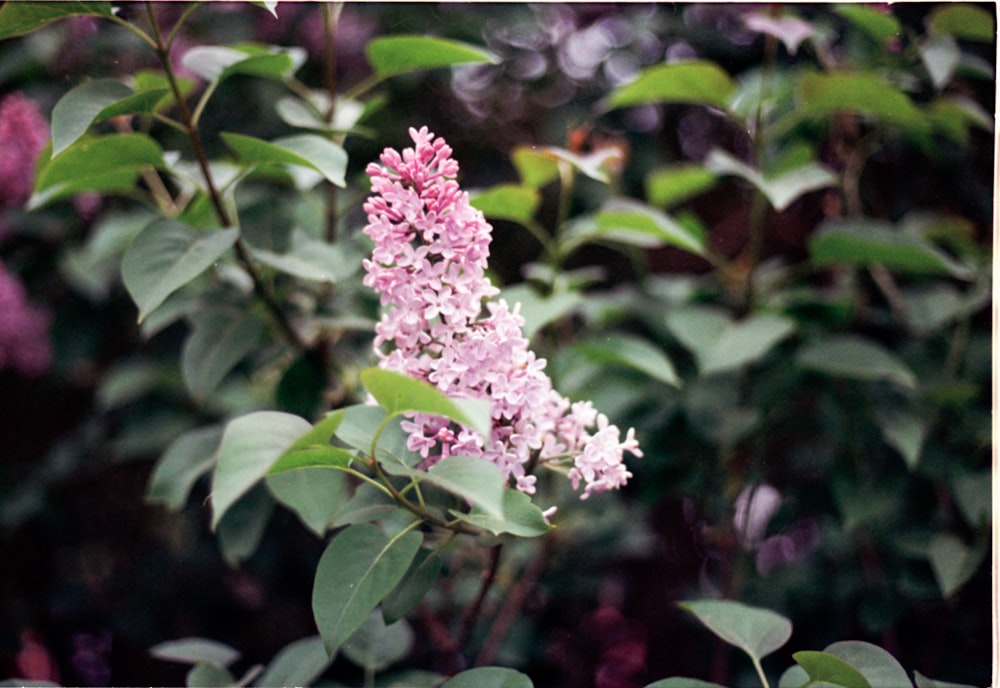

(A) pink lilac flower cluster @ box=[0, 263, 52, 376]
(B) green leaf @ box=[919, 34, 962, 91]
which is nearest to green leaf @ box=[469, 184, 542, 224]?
(B) green leaf @ box=[919, 34, 962, 91]

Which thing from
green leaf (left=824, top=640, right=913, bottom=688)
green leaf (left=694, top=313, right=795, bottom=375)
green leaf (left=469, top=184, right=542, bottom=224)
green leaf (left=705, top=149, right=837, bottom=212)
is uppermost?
green leaf (left=705, top=149, right=837, bottom=212)

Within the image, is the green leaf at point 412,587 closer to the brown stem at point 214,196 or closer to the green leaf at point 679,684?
the green leaf at point 679,684

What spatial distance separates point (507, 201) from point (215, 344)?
0.42m

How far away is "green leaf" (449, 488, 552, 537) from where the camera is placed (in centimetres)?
62

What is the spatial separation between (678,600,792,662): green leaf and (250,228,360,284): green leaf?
0.54 metres

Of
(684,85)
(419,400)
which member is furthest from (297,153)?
(684,85)

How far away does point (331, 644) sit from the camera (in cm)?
62

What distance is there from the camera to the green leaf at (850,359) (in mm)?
1076

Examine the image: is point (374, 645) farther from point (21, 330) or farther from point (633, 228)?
point (21, 330)

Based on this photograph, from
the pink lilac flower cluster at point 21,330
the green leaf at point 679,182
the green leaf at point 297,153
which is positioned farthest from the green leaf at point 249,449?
the pink lilac flower cluster at point 21,330

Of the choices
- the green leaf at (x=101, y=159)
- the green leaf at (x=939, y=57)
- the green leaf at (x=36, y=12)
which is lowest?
the green leaf at (x=101, y=159)

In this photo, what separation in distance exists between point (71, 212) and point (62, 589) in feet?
2.81

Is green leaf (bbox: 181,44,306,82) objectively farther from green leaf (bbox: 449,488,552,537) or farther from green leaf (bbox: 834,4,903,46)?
green leaf (bbox: 834,4,903,46)

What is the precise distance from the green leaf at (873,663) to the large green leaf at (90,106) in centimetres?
86
